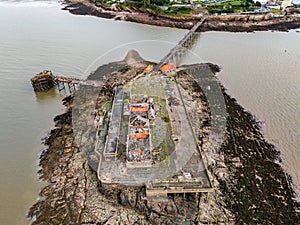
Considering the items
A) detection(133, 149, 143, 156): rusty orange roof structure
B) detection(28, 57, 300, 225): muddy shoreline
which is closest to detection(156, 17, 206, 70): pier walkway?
detection(28, 57, 300, 225): muddy shoreline

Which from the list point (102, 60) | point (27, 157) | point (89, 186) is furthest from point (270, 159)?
point (102, 60)

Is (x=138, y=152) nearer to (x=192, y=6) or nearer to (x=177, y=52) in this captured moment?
(x=177, y=52)

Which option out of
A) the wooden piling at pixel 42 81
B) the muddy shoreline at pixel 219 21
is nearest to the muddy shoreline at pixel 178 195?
the wooden piling at pixel 42 81

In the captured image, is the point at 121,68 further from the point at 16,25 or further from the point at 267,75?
the point at 16,25

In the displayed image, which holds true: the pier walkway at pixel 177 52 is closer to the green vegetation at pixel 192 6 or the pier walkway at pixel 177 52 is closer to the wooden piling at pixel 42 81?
the wooden piling at pixel 42 81

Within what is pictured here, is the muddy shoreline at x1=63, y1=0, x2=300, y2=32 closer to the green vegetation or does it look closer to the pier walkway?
the green vegetation

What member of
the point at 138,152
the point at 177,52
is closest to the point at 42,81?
the point at 138,152

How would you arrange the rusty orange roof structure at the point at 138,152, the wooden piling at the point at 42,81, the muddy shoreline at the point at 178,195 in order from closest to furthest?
the muddy shoreline at the point at 178,195, the rusty orange roof structure at the point at 138,152, the wooden piling at the point at 42,81

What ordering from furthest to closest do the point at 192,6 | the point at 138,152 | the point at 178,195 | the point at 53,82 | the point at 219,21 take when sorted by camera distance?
the point at 192,6
the point at 219,21
the point at 53,82
the point at 138,152
the point at 178,195
